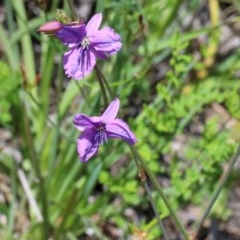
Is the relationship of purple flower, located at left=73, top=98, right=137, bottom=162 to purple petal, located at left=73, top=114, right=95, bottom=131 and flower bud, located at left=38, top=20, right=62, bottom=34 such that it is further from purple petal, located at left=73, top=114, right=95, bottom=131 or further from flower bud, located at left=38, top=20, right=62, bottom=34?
flower bud, located at left=38, top=20, right=62, bottom=34

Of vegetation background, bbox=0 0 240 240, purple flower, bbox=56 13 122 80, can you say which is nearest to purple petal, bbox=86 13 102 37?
purple flower, bbox=56 13 122 80

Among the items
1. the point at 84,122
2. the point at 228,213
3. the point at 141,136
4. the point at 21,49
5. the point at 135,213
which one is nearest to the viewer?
the point at 84,122

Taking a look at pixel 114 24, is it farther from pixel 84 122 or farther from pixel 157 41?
pixel 84 122

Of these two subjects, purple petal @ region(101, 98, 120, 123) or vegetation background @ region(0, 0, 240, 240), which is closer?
purple petal @ region(101, 98, 120, 123)

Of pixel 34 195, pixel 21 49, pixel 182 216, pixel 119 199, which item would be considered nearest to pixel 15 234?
pixel 34 195

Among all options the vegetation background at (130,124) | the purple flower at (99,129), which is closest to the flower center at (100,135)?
the purple flower at (99,129)

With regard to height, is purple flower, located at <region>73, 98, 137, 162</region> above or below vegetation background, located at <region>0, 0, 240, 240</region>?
above

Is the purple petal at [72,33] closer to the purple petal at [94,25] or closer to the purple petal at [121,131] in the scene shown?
the purple petal at [94,25]
